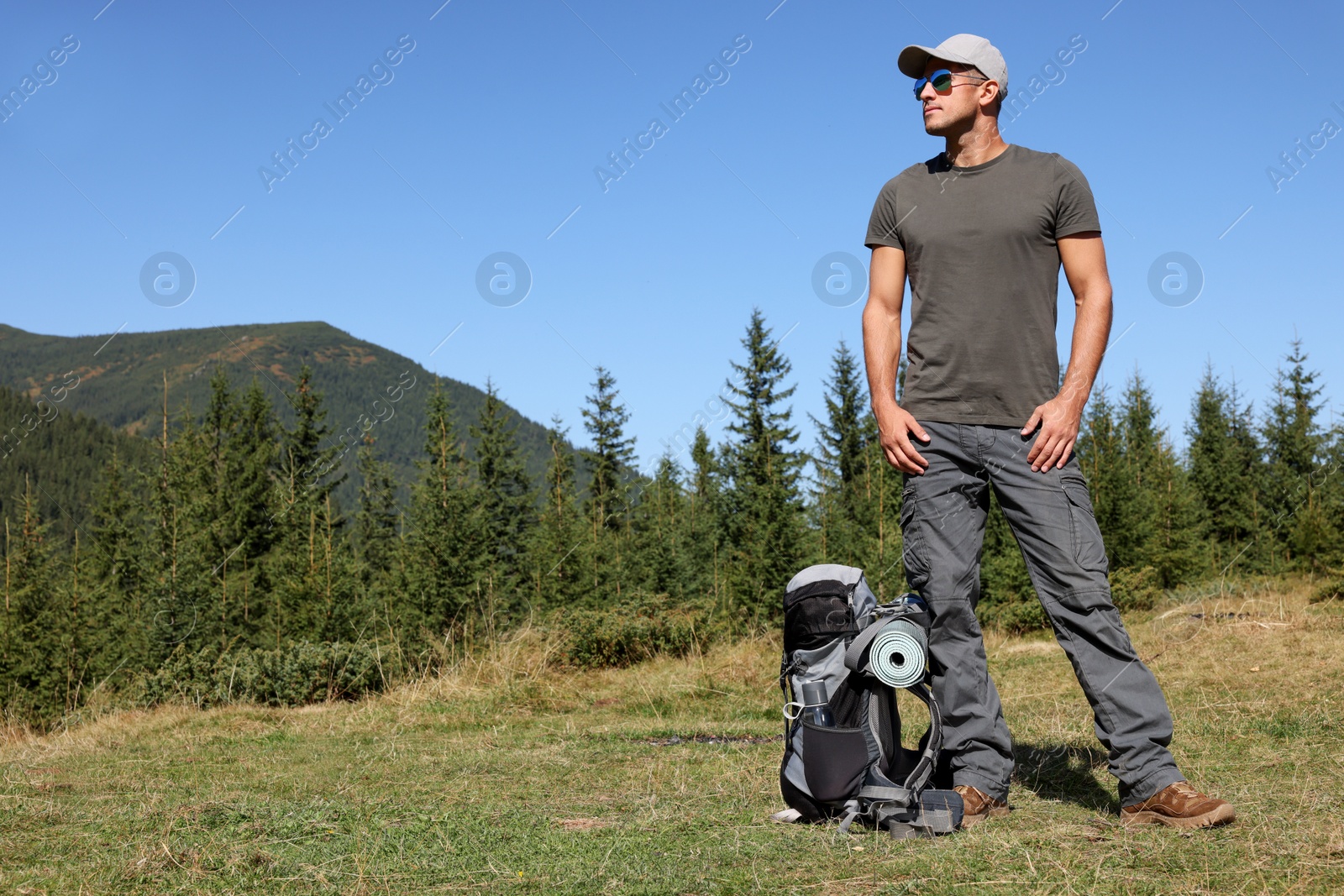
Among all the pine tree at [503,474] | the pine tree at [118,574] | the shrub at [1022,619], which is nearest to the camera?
the shrub at [1022,619]

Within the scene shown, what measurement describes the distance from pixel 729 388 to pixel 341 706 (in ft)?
109

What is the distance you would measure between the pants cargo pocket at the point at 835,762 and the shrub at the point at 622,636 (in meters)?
6.14

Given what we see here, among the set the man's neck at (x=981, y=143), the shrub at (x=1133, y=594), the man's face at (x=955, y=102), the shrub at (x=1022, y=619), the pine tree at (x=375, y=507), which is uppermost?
the pine tree at (x=375, y=507)

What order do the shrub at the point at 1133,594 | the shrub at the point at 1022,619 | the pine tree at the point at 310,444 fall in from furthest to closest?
the pine tree at the point at 310,444 < the shrub at the point at 1133,594 < the shrub at the point at 1022,619

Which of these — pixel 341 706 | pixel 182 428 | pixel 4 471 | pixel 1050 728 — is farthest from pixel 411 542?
pixel 4 471

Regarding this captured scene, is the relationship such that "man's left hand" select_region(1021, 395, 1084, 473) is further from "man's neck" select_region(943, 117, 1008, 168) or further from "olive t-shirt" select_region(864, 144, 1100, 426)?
"man's neck" select_region(943, 117, 1008, 168)

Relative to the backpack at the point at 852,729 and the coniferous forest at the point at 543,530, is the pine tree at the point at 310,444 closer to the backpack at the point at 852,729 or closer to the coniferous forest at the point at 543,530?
the coniferous forest at the point at 543,530

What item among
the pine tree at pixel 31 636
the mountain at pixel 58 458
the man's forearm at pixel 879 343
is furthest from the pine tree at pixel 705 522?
the mountain at pixel 58 458

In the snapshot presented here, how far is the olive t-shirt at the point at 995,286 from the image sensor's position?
2.94 meters

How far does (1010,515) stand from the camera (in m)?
2.91

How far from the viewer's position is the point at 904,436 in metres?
3.00

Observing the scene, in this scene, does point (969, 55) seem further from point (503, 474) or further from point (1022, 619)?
point (503, 474)

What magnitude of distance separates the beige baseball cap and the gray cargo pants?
1.16 m

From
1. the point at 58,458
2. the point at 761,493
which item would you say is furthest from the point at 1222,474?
the point at 58,458
